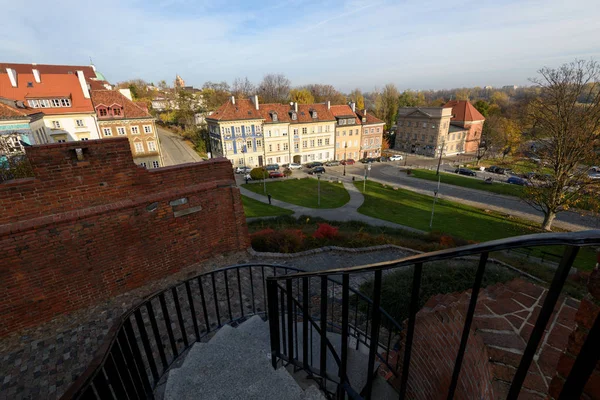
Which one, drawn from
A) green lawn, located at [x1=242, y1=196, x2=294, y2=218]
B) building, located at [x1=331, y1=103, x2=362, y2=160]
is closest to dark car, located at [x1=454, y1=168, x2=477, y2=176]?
building, located at [x1=331, y1=103, x2=362, y2=160]

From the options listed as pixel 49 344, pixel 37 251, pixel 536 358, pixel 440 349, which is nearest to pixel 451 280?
pixel 440 349

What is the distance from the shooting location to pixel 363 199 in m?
28.0

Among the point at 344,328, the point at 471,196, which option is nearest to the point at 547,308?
the point at 344,328

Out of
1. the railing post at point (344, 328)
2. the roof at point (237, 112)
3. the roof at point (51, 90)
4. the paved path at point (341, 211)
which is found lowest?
the paved path at point (341, 211)

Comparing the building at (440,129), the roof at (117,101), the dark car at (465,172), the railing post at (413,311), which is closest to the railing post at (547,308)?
the railing post at (413,311)

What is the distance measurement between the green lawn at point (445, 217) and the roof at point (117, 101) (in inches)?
1090

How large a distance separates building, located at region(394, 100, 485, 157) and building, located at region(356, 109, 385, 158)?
8894 millimetres

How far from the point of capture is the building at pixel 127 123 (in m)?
31.1

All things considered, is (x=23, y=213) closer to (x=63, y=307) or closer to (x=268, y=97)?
(x=63, y=307)

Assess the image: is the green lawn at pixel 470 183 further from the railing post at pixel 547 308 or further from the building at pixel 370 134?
the railing post at pixel 547 308

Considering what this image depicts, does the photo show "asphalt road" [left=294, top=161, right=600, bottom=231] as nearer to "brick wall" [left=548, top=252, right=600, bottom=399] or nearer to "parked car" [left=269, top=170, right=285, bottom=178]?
"parked car" [left=269, top=170, right=285, bottom=178]

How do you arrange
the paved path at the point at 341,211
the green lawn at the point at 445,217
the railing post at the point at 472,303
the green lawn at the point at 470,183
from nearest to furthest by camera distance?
the railing post at the point at 472,303
the green lawn at the point at 445,217
the paved path at the point at 341,211
the green lawn at the point at 470,183

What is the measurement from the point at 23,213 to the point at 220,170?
14.4 ft

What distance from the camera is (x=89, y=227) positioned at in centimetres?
635
